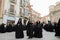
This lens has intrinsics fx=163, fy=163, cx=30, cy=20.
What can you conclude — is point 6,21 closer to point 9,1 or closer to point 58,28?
point 9,1

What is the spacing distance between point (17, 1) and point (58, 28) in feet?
64.3

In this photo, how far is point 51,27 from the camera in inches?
985

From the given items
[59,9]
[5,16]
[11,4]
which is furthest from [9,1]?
[59,9]

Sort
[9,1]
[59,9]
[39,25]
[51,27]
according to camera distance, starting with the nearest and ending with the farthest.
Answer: [39,25], [51,27], [9,1], [59,9]

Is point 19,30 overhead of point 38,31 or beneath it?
overhead

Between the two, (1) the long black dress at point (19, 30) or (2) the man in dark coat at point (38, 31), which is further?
(2) the man in dark coat at point (38, 31)

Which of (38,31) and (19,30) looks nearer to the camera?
(19,30)

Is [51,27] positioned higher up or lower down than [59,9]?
lower down

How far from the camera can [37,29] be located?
46.4 feet

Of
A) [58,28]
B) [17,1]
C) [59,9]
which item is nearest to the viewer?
[58,28]

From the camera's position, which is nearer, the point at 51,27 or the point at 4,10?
the point at 51,27

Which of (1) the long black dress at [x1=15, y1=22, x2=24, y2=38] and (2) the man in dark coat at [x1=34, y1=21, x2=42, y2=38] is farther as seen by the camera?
(2) the man in dark coat at [x1=34, y1=21, x2=42, y2=38]

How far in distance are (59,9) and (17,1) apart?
2048 centimetres

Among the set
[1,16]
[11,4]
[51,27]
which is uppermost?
[11,4]
